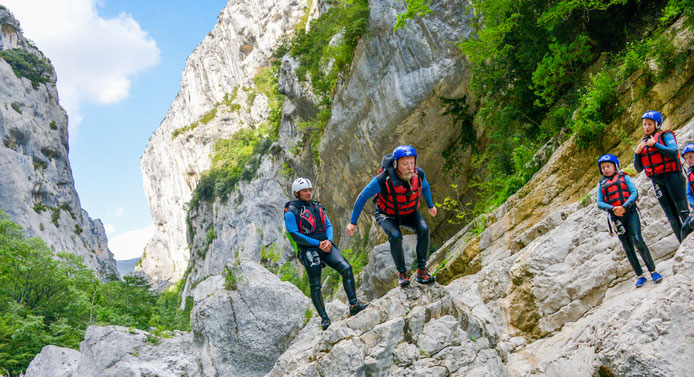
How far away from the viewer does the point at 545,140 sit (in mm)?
11188

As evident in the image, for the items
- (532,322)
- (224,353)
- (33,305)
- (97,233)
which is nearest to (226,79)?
(97,233)

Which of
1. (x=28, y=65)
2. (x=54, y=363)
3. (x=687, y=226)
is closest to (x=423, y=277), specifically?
(x=687, y=226)

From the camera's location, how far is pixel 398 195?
536 centimetres

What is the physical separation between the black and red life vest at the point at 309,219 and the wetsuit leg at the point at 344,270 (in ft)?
0.85

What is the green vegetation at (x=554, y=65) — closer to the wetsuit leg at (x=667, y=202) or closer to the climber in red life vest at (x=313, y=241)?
the wetsuit leg at (x=667, y=202)

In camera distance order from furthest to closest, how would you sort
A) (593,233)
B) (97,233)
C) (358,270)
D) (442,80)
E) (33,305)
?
(97,233) < (33,305) < (358,270) < (442,80) < (593,233)

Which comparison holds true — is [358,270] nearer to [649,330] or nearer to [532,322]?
[532,322]

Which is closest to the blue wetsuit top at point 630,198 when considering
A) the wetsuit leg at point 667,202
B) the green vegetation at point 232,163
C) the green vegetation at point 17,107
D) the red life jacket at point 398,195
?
the wetsuit leg at point 667,202

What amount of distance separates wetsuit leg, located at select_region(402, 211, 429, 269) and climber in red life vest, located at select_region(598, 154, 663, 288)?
7.03 ft

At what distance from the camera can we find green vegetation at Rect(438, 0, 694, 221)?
858cm

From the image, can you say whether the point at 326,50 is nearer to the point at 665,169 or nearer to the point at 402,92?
the point at 402,92

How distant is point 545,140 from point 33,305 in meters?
30.0

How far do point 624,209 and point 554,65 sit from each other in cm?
683

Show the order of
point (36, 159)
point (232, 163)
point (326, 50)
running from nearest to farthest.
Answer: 1. point (326, 50)
2. point (36, 159)
3. point (232, 163)
